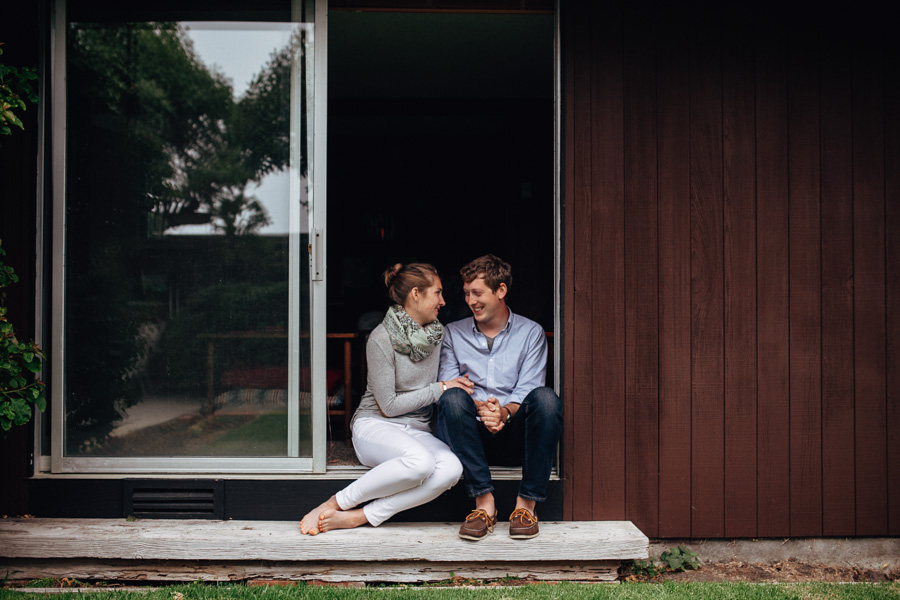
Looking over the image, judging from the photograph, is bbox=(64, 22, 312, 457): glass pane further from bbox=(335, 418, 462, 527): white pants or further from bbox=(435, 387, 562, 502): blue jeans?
bbox=(435, 387, 562, 502): blue jeans

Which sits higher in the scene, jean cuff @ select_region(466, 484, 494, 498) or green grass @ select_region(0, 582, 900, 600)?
jean cuff @ select_region(466, 484, 494, 498)

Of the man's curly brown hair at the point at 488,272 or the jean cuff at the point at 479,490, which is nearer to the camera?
the jean cuff at the point at 479,490

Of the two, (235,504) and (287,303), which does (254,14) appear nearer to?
(287,303)

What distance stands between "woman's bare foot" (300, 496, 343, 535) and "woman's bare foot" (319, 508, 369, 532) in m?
0.01

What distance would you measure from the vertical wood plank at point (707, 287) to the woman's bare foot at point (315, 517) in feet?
5.12

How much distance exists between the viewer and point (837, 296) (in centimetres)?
288

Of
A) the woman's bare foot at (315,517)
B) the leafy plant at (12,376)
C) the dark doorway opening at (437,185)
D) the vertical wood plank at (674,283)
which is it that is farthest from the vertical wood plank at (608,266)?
the dark doorway opening at (437,185)

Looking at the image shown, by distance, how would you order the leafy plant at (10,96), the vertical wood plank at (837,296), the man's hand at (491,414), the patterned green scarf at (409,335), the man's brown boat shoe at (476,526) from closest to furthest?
the leafy plant at (10,96) < the man's brown boat shoe at (476,526) < the man's hand at (491,414) < the patterned green scarf at (409,335) < the vertical wood plank at (837,296)

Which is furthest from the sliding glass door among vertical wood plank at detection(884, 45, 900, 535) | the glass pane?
vertical wood plank at detection(884, 45, 900, 535)

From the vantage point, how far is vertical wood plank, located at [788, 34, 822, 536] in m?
2.86

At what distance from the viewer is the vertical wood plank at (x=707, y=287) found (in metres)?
2.85

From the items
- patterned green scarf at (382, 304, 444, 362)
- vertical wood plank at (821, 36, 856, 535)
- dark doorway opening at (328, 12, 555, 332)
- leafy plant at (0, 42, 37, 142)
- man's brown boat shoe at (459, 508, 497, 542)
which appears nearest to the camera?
leafy plant at (0, 42, 37, 142)

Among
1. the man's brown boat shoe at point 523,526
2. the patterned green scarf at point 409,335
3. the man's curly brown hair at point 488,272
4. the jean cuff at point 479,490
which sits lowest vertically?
the man's brown boat shoe at point 523,526

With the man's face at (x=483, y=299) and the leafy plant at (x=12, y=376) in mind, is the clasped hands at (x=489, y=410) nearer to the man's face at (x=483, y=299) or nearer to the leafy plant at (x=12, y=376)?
the man's face at (x=483, y=299)
